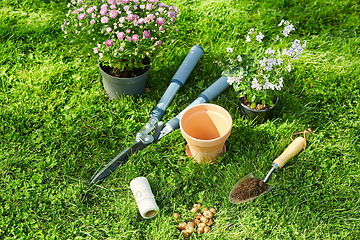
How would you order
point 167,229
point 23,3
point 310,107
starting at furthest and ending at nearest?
point 23,3
point 310,107
point 167,229

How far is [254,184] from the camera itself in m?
2.28

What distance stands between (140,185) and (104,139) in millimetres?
559

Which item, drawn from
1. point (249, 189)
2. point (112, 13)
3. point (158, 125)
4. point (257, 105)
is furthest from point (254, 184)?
point (112, 13)

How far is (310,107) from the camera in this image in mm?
2811

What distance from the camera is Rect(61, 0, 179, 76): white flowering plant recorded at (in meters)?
2.46

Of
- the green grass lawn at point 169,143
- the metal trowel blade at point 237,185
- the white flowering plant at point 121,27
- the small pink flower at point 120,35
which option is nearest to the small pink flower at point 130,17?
the white flowering plant at point 121,27

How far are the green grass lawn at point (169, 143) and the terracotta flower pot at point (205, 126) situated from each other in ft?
0.29

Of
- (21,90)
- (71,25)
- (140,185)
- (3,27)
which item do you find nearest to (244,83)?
(140,185)

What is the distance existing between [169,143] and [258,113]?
28.6 inches

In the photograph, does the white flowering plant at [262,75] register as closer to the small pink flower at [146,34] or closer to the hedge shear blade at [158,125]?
the hedge shear blade at [158,125]

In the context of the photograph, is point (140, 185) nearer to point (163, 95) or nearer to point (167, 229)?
point (167, 229)

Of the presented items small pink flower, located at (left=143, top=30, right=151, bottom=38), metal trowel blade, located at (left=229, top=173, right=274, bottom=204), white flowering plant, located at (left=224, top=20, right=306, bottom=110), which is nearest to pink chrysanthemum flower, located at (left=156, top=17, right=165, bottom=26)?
small pink flower, located at (left=143, top=30, right=151, bottom=38)

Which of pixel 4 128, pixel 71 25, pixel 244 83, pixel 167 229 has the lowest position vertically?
pixel 167 229

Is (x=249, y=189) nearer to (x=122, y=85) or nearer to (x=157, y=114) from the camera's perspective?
(x=157, y=114)
